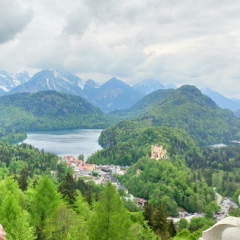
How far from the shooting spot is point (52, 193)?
76.2 ft

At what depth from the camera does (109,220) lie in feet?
49.0

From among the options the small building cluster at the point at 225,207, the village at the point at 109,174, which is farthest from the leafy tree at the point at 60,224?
the village at the point at 109,174

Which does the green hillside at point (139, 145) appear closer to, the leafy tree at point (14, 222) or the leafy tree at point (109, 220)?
the leafy tree at point (14, 222)

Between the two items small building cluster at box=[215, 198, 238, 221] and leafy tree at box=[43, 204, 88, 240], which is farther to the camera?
small building cluster at box=[215, 198, 238, 221]

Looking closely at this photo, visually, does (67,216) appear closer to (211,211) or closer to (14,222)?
(14,222)

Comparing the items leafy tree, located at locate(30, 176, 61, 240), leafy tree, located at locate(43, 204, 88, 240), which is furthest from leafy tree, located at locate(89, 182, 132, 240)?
leafy tree, located at locate(30, 176, 61, 240)

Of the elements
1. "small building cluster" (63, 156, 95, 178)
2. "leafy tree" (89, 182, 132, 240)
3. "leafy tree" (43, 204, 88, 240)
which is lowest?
"small building cluster" (63, 156, 95, 178)

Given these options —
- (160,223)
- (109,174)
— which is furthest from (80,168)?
(160,223)

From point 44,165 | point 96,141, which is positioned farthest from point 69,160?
point 96,141

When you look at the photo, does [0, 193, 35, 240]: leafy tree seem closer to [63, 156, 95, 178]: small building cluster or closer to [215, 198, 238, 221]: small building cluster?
[215, 198, 238, 221]: small building cluster

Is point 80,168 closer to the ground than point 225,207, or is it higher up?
higher up

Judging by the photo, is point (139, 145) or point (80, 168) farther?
point (139, 145)

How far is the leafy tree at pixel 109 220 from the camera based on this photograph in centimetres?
1483

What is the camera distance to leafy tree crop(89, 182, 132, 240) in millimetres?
14828
